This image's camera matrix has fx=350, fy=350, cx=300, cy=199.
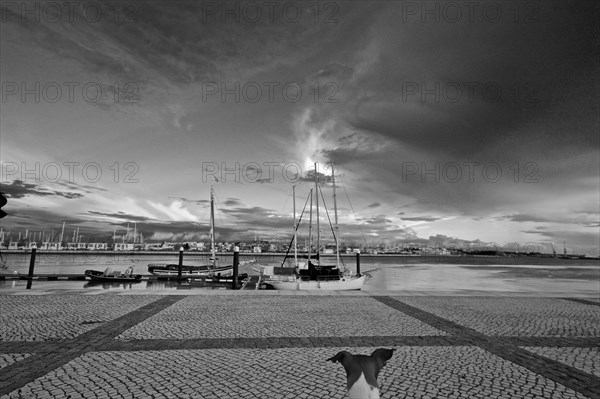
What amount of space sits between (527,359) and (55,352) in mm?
9317

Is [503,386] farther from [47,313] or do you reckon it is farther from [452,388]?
[47,313]

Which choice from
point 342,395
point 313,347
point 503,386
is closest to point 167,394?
point 342,395

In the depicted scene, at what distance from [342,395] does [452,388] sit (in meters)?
1.80

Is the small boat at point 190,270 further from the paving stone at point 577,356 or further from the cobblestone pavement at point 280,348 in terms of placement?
the paving stone at point 577,356

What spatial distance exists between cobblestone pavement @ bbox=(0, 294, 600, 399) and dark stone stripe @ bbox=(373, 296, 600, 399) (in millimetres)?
25

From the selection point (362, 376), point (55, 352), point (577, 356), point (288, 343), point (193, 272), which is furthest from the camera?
point (193, 272)

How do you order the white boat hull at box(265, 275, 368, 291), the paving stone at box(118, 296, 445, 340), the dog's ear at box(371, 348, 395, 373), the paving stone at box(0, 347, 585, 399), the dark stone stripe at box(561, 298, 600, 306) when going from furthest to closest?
the white boat hull at box(265, 275, 368, 291) → the dark stone stripe at box(561, 298, 600, 306) → the paving stone at box(118, 296, 445, 340) → the paving stone at box(0, 347, 585, 399) → the dog's ear at box(371, 348, 395, 373)

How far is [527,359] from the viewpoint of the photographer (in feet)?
22.8

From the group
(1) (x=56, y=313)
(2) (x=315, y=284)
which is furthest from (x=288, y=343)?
(2) (x=315, y=284)

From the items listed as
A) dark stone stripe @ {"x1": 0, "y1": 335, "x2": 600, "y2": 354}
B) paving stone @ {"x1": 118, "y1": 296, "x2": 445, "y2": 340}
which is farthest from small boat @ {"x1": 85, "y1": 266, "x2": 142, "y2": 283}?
dark stone stripe @ {"x1": 0, "y1": 335, "x2": 600, "y2": 354}

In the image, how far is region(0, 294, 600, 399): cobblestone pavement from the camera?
5359 mm

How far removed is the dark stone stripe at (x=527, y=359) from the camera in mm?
5668

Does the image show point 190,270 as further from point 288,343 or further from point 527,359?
point 527,359

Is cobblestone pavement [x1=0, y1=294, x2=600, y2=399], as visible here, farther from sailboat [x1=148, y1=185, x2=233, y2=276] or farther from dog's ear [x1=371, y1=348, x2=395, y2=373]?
sailboat [x1=148, y1=185, x2=233, y2=276]
